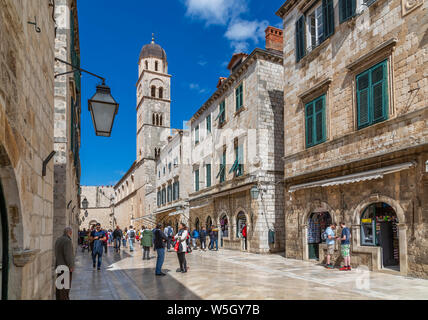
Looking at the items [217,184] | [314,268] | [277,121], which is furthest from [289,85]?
[217,184]

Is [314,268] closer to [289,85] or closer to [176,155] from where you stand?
[289,85]

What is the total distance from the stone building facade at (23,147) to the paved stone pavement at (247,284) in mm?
3362

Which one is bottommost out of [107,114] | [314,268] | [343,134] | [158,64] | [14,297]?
[314,268]

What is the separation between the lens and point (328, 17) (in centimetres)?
1264

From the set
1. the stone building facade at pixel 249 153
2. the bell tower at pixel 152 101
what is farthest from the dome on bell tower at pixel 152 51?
the stone building facade at pixel 249 153

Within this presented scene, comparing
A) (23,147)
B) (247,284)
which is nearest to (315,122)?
(247,284)

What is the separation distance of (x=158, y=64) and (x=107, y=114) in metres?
48.2

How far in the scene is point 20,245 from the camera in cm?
369

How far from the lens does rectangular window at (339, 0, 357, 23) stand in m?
11.5

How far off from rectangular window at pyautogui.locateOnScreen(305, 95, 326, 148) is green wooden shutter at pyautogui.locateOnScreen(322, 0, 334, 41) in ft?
7.50

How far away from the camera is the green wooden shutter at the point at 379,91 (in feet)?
33.1

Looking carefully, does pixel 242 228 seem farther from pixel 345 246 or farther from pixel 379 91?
pixel 379 91

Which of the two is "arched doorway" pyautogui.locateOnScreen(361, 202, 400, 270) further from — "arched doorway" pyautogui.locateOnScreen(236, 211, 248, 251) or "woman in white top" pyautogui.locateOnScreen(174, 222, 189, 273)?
"arched doorway" pyautogui.locateOnScreen(236, 211, 248, 251)

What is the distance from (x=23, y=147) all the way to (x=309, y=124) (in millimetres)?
11351
